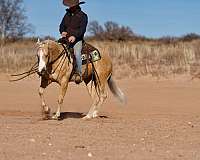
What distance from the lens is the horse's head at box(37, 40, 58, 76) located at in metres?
14.3

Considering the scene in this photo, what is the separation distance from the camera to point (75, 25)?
50.5ft

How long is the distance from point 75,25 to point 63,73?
3.99 ft

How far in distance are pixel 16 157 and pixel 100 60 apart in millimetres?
7321

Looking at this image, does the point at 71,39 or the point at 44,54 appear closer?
the point at 44,54

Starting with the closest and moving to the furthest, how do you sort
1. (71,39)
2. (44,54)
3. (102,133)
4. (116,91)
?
(102,133), (44,54), (71,39), (116,91)

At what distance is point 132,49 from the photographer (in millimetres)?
36750

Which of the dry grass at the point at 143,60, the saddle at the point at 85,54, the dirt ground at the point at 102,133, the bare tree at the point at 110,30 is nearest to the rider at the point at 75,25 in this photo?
the saddle at the point at 85,54

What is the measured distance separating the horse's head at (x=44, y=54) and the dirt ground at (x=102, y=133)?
1.24 metres

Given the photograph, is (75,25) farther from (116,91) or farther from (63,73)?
(116,91)

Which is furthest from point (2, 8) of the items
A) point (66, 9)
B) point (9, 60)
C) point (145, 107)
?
point (66, 9)

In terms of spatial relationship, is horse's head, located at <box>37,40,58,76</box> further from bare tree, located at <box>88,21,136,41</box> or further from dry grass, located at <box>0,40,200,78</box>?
bare tree, located at <box>88,21,136,41</box>

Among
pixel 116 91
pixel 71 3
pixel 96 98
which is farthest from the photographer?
pixel 116 91

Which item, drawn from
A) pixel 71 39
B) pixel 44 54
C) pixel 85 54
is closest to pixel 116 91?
pixel 85 54

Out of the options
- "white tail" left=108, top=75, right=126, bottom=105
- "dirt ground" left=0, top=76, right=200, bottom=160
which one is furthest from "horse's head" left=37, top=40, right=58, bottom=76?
"white tail" left=108, top=75, right=126, bottom=105
